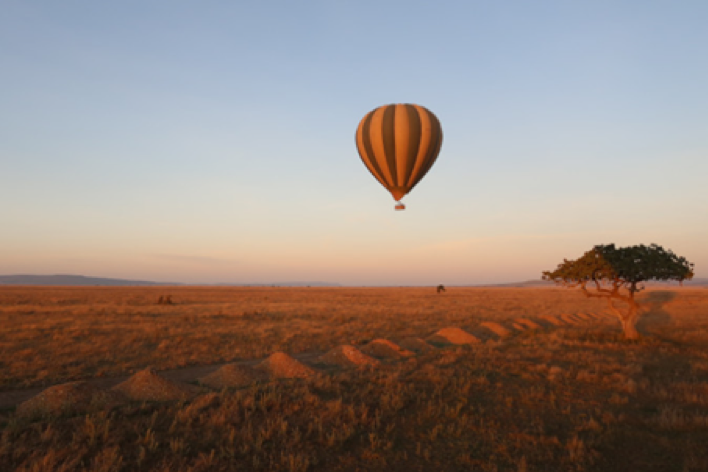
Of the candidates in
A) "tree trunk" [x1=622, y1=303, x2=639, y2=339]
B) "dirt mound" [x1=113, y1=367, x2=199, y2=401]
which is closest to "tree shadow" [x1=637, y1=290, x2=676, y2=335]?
"tree trunk" [x1=622, y1=303, x2=639, y2=339]

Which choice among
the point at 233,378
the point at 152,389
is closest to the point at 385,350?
the point at 233,378

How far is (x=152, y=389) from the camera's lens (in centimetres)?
1099

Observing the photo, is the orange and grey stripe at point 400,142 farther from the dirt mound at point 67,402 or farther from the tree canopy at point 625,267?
the dirt mound at point 67,402

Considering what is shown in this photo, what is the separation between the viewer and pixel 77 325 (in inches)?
1080

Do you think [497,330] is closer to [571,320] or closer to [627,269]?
[627,269]

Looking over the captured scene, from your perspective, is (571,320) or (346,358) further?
(571,320)

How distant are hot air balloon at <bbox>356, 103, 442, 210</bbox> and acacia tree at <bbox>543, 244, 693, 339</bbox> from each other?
31.7 feet

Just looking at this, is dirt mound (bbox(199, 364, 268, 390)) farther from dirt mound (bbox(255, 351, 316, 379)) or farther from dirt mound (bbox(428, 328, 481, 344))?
dirt mound (bbox(428, 328, 481, 344))

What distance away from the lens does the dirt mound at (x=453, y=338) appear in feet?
75.7

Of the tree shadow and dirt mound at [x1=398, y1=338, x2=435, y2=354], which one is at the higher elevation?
the tree shadow

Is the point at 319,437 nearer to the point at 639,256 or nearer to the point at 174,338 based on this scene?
the point at 174,338

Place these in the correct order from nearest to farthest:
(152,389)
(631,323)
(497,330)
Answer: (152,389), (631,323), (497,330)

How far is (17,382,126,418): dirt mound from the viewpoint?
9234mm

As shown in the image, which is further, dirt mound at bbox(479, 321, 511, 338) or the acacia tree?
dirt mound at bbox(479, 321, 511, 338)
